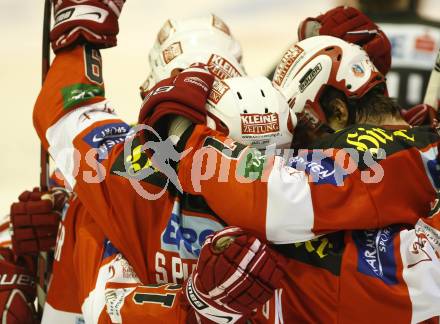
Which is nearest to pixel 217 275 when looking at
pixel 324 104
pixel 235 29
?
pixel 324 104

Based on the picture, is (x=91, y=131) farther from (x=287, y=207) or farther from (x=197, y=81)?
(x=287, y=207)

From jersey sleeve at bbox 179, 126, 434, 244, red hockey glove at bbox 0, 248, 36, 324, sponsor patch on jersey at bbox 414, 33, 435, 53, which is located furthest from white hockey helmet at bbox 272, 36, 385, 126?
sponsor patch on jersey at bbox 414, 33, 435, 53

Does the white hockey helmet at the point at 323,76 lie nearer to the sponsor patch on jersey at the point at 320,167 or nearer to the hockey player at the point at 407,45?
the sponsor patch on jersey at the point at 320,167

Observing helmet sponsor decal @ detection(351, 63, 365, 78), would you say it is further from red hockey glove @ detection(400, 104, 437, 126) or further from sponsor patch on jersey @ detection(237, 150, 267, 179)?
sponsor patch on jersey @ detection(237, 150, 267, 179)

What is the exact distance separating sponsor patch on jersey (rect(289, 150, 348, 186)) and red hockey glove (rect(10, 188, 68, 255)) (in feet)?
2.09

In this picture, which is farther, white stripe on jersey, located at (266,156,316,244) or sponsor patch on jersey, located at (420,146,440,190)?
sponsor patch on jersey, located at (420,146,440,190)

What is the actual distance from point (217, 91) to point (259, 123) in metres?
0.10

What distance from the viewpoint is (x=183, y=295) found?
1.49 m

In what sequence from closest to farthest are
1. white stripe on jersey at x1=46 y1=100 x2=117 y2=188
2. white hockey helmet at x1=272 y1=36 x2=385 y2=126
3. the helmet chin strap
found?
the helmet chin strap, white stripe on jersey at x1=46 y1=100 x2=117 y2=188, white hockey helmet at x1=272 y1=36 x2=385 y2=126

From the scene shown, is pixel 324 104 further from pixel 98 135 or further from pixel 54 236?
pixel 54 236

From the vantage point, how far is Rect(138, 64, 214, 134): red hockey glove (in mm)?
1449

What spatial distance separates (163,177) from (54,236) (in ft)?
1.46

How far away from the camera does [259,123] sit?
5.07 ft

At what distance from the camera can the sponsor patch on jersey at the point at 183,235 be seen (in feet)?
5.13
